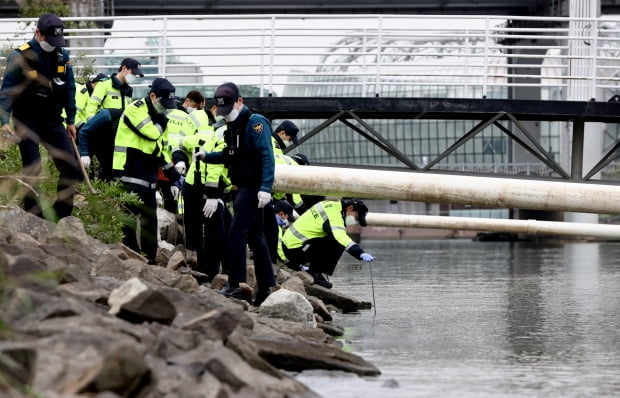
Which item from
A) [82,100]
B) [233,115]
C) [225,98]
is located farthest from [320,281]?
[225,98]

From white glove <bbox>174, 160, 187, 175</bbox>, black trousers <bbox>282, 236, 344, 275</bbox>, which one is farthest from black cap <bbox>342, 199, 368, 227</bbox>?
white glove <bbox>174, 160, 187, 175</bbox>

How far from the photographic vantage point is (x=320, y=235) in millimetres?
13672

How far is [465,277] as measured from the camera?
17.3 m

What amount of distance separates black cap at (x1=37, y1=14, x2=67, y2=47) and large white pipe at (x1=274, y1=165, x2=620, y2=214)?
200 cm

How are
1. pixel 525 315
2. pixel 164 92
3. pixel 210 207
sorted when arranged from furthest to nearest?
pixel 164 92 < pixel 210 207 < pixel 525 315

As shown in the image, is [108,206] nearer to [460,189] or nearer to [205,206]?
[205,206]

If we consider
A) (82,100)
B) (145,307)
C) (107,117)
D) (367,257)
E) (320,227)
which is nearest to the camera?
(145,307)

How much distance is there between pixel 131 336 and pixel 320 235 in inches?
310

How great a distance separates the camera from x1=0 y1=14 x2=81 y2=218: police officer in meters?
10.0

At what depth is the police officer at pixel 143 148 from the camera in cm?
1147

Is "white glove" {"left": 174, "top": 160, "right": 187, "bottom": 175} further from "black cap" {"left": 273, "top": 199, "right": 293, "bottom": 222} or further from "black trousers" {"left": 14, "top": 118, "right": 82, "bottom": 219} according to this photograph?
"black cap" {"left": 273, "top": 199, "right": 293, "bottom": 222}

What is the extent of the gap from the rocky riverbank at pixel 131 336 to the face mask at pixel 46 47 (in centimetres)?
186

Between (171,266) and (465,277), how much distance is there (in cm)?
660

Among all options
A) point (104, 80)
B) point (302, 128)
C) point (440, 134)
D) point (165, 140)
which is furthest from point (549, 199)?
point (440, 134)
